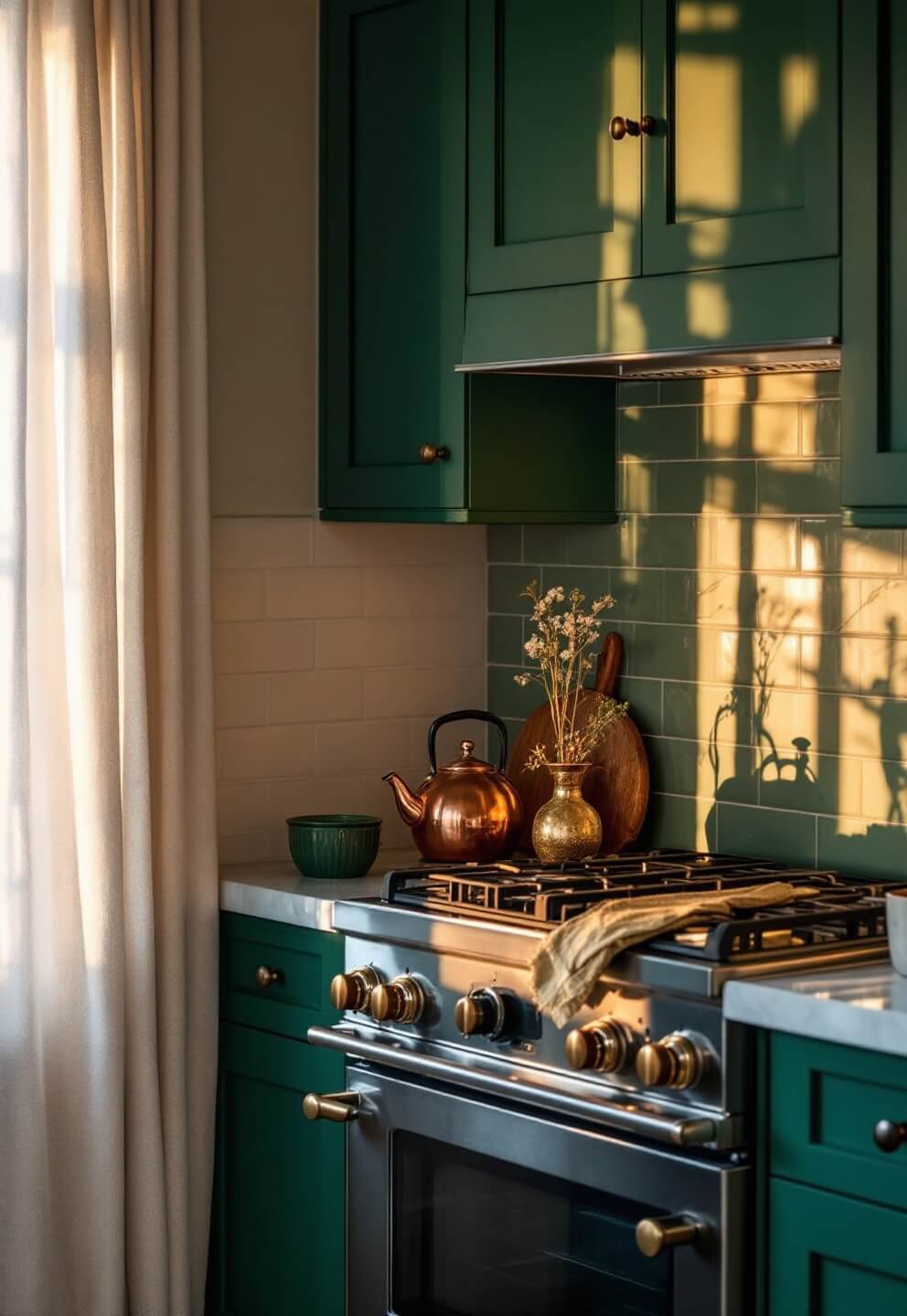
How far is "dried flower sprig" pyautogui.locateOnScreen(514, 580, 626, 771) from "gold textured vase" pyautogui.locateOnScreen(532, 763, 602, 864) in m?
0.06

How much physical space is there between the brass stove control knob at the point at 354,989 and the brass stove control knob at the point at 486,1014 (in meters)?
0.27

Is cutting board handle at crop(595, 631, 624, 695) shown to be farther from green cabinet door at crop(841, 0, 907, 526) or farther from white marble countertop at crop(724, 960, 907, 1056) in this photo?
white marble countertop at crop(724, 960, 907, 1056)

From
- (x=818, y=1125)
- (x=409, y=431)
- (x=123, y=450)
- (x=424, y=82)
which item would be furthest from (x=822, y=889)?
(x=424, y=82)

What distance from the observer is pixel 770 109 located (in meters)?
2.76

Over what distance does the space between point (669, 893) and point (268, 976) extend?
2.57ft

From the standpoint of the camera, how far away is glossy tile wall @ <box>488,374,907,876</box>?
309 centimetres

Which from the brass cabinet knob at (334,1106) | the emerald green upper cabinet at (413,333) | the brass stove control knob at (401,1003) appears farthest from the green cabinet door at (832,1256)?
the emerald green upper cabinet at (413,333)

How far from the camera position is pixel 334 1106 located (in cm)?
298

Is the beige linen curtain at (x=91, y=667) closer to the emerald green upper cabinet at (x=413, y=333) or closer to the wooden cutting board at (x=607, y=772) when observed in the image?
the emerald green upper cabinet at (x=413, y=333)

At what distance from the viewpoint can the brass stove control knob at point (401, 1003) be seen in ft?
9.52

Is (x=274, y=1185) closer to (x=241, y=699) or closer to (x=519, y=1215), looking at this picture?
→ (x=519, y=1215)

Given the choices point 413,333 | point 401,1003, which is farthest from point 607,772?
point 413,333

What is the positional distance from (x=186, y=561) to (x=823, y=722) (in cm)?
113

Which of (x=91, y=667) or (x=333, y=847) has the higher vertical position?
(x=91, y=667)
